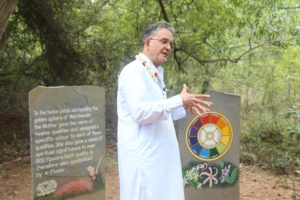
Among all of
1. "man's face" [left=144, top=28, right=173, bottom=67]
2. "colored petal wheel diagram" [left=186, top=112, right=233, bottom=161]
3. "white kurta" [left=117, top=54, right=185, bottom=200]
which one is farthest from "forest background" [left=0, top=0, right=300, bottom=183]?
"white kurta" [left=117, top=54, right=185, bottom=200]

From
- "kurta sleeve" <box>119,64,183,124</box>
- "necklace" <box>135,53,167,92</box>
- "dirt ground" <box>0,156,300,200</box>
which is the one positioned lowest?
"dirt ground" <box>0,156,300,200</box>


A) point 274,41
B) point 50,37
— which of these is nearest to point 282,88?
point 274,41

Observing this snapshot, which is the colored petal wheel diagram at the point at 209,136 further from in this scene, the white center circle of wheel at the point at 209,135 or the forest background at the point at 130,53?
the forest background at the point at 130,53

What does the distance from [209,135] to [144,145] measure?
184cm

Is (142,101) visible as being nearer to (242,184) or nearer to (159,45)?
(159,45)

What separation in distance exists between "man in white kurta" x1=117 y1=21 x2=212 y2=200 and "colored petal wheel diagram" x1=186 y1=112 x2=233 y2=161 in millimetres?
1425

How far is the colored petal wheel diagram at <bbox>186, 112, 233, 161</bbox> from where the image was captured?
11.6 ft

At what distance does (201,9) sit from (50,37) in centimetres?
344

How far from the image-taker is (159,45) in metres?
2.07

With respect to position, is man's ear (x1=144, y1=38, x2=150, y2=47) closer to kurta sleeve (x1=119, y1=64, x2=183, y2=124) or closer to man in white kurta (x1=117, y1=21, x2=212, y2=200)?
man in white kurta (x1=117, y1=21, x2=212, y2=200)

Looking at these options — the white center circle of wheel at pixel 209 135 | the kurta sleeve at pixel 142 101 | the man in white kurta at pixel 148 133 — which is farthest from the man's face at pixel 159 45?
the white center circle of wheel at pixel 209 135

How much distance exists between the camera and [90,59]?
655 centimetres

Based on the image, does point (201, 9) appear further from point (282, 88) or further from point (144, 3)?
point (282, 88)

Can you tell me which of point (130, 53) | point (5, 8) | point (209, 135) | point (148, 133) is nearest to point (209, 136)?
point (209, 135)
